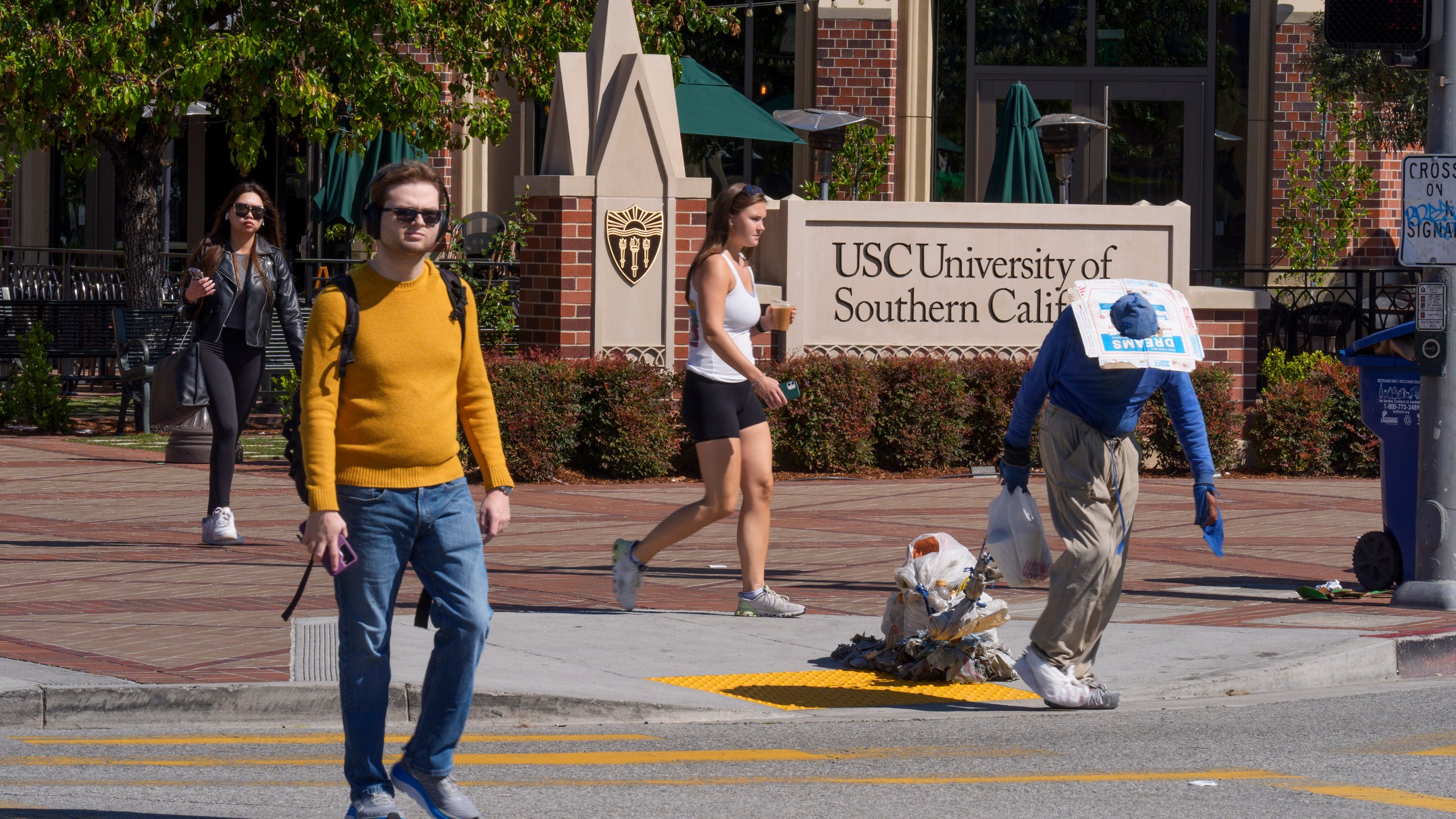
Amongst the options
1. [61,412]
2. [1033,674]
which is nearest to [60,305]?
[61,412]

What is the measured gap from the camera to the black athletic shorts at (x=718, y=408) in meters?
7.90

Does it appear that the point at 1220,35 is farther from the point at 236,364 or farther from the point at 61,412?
the point at 236,364

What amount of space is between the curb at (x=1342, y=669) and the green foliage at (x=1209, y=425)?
6820 millimetres

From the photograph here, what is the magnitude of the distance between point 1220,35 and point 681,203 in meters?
12.1

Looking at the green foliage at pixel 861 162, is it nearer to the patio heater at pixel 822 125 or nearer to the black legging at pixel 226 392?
the patio heater at pixel 822 125

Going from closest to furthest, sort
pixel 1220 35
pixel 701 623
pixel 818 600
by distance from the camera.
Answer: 1. pixel 701 623
2. pixel 818 600
3. pixel 1220 35

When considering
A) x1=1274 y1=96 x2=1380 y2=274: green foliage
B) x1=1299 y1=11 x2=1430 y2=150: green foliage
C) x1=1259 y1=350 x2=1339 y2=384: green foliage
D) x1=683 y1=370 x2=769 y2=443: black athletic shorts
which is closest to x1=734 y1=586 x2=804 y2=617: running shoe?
x1=683 y1=370 x2=769 y2=443: black athletic shorts

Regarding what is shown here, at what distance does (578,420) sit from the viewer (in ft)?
44.8

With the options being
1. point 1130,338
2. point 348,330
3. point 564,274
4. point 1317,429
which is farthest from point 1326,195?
point 348,330

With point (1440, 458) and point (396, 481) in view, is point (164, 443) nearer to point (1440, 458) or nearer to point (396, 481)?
point (1440, 458)

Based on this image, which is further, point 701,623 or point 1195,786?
point 701,623

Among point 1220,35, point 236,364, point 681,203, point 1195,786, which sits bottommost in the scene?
point 1195,786

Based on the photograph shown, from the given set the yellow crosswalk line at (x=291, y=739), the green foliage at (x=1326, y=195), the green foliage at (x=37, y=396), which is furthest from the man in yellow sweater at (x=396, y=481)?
the green foliage at (x=1326, y=195)

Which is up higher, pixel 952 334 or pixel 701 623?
pixel 952 334
